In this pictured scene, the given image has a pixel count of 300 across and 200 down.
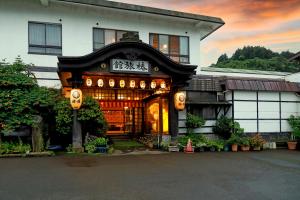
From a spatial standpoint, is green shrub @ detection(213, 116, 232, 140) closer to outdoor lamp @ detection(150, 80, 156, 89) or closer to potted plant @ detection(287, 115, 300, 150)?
potted plant @ detection(287, 115, 300, 150)

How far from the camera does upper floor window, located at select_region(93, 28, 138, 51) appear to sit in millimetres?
20828

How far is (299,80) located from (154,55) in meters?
13.6

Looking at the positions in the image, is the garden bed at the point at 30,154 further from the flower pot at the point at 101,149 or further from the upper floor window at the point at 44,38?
the upper floor window at the point at 44,38

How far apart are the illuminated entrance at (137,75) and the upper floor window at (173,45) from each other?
348 centimetres

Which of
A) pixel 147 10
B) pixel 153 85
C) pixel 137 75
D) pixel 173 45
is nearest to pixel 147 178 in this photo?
pixel 137 75

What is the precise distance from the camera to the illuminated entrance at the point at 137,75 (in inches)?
634


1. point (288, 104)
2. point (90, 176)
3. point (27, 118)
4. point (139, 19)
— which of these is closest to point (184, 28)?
point (139, 19)

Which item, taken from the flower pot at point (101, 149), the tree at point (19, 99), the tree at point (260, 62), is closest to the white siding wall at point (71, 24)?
the tree at point (19, 99)

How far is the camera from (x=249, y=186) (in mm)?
8828

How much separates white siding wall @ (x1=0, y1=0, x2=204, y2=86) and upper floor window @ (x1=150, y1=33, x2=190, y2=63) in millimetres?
355

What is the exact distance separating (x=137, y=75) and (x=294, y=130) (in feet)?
38.5

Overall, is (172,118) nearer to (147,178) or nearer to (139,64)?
(139,64)

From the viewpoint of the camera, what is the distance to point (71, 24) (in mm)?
20156

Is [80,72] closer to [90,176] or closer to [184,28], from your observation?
[90,176]
